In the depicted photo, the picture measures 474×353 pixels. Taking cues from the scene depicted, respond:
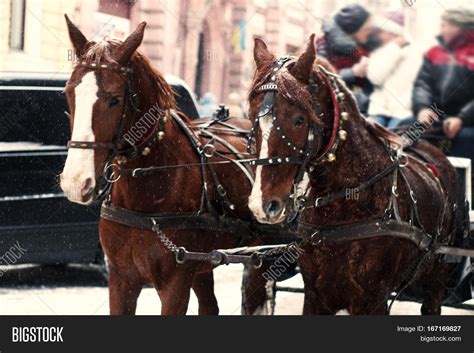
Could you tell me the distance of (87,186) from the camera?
4.37 metres

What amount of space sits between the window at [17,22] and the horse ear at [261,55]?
293 cm

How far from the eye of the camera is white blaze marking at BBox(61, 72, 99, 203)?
14.3ft

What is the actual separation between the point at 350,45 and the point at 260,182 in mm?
3786

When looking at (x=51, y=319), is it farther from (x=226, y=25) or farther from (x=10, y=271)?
(x=226, y=25)

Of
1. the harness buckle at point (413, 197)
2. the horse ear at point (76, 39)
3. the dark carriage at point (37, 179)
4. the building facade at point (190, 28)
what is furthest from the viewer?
the building facade at point (190, 28)

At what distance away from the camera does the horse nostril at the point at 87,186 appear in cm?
435

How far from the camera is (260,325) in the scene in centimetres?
489

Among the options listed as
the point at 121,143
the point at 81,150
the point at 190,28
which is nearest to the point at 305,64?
the point at 121,143

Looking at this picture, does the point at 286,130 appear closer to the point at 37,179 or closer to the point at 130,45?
the point at 130,45

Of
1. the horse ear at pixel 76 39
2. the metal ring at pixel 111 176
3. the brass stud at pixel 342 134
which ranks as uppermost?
the horse ear at pixel 76 39

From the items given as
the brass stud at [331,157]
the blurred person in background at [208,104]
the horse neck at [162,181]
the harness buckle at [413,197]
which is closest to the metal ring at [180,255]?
the horse neck at [162,181]

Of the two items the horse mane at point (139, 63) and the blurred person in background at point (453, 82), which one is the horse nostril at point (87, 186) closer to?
the horse mane at point (139, 63)

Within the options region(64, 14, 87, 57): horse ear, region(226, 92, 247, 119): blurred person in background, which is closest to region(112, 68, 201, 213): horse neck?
region(64, 14, 87, 57): horse ear

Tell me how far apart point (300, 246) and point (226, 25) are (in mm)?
6546
